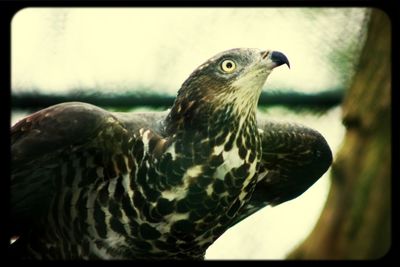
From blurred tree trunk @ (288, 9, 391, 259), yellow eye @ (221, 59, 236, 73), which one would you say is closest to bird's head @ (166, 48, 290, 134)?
yellow eye @ (221, 59, 236, 73)

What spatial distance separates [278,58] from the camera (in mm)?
2047

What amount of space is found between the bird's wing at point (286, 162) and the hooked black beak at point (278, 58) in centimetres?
37

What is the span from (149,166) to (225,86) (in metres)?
0.36

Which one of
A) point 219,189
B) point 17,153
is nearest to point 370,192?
point 219,189

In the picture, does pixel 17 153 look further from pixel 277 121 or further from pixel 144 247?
pixel 277 121

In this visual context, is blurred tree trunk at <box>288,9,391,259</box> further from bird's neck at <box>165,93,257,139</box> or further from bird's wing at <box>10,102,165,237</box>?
bird's wing at <box>10,102,165,237</box>

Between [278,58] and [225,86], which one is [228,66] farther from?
[278,58]

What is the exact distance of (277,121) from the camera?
2416mm

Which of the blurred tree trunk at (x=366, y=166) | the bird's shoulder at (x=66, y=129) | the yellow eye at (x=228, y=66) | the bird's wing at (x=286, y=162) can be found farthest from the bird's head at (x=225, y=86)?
the blurred tree trunk at (x=366, y=166)

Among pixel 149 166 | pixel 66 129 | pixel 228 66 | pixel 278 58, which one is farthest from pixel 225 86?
pixel 66 129

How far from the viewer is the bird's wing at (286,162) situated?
7.87 ft

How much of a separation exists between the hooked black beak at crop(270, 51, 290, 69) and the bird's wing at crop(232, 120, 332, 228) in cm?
37

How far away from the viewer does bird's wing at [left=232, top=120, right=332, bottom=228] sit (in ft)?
7.87
